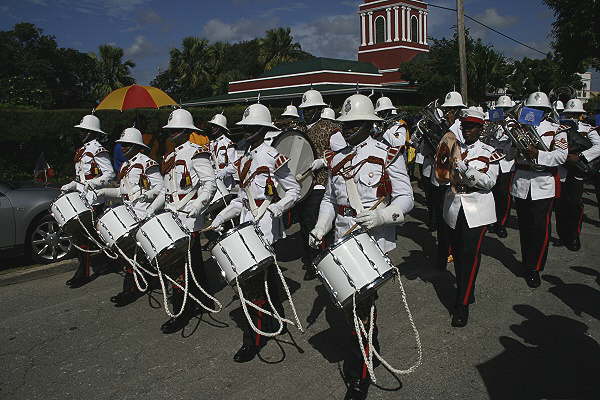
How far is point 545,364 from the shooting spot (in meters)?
4.23

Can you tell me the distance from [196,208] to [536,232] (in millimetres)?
4198

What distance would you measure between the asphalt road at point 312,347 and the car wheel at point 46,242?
0.92 meters

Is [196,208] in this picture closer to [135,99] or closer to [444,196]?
[444,196]

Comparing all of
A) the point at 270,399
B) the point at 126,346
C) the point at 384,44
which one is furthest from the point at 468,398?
the point at 384,44

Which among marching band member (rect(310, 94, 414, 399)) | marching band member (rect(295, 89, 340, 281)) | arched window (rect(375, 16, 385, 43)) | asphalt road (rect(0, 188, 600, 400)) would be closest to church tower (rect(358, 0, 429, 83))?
arched window (rect(375, 16, 385, 43))

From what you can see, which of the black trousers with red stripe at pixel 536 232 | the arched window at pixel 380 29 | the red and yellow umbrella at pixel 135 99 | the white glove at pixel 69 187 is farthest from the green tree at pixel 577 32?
the arched window at pixel 380 29

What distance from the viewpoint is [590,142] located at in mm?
7688

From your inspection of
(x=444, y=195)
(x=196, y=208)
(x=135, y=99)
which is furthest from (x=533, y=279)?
(x=135, y=99)

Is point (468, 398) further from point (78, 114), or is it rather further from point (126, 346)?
point (78, 114)

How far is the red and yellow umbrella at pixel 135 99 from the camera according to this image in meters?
9.71

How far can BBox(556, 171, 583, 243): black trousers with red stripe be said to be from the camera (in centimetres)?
775

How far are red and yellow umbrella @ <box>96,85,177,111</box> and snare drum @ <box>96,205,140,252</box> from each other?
16.0ft

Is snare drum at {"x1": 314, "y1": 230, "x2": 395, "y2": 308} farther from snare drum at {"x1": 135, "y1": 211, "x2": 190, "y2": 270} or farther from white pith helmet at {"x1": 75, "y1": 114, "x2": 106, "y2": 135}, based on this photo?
white pith helmet at {"x1": 75, "y1": 114, "x2": 106, "y2": 135}

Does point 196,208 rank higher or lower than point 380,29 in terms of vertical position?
lower
